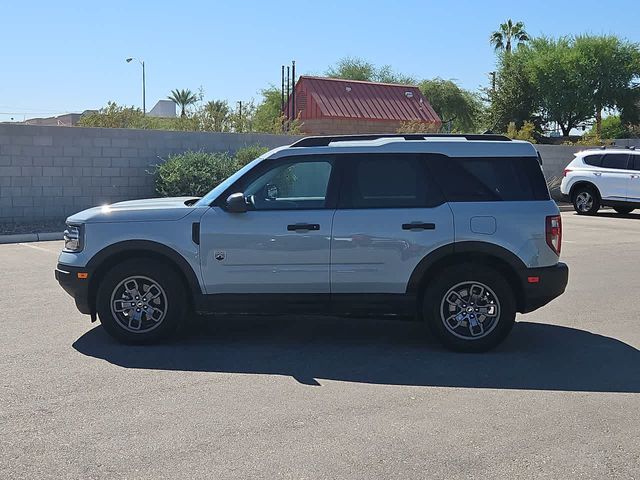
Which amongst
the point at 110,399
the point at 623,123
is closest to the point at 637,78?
the point at 623,123

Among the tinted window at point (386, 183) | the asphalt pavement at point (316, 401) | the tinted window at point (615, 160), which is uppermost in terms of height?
the tinted window at point (615, 160)

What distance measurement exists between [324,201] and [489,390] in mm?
2281

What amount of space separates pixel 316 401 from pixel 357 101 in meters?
32.8

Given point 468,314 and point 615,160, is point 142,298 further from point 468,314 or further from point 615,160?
point 615,160

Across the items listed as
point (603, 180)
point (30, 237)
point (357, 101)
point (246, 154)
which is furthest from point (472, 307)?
point (357, 101)

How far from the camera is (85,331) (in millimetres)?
7438

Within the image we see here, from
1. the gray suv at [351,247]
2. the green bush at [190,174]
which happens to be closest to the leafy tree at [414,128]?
the green bush at [190,174]

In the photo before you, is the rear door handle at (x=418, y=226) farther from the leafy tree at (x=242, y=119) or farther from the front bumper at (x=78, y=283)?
the leafy tree at (x=242, y=119)

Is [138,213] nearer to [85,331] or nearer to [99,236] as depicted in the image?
[99,236]

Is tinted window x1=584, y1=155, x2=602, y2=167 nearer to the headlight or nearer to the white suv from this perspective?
the white suv

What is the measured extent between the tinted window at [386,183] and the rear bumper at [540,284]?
1068 mm

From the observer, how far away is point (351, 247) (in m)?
6.73

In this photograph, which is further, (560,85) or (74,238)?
(560,85)

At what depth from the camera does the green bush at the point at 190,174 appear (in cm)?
1755
